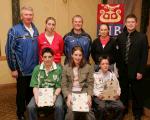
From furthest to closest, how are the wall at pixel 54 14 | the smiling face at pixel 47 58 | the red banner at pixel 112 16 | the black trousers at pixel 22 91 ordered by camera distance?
the wall at pixel 54 14 → the red banner at pixel 112 16 → the black trousers at pixel 22 91 → the smiling face at pixel 47 58

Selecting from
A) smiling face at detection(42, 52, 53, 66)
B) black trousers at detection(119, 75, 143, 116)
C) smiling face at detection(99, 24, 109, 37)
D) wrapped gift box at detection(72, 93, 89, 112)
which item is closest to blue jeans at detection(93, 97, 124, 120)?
wrapped gift box at detection(72, 93, 89, 112)

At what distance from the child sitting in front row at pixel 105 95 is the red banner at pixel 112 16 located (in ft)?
2.08

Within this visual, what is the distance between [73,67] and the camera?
11.4 feet

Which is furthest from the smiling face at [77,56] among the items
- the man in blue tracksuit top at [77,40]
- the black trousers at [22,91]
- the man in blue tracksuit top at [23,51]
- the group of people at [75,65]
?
the black trousers at [22,91]

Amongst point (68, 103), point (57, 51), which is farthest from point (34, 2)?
point (68, 103)

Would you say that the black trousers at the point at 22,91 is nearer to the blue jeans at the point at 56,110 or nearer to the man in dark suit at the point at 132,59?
the blue jeans at the point at 56,110

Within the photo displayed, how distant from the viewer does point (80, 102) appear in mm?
3213

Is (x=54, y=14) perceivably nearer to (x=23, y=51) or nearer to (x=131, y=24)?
(x=23, y=51)

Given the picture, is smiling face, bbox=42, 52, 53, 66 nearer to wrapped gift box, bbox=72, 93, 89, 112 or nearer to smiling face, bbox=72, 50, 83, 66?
smiling face, bbox=72, 50, 83, 66

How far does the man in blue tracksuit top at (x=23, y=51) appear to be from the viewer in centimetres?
342

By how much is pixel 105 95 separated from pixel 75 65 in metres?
0.52

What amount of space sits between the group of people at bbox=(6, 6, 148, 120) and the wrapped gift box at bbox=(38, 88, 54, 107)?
0.06 m

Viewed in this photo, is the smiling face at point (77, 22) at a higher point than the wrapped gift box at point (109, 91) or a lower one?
higher

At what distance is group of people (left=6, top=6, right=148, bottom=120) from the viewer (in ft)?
11.1
